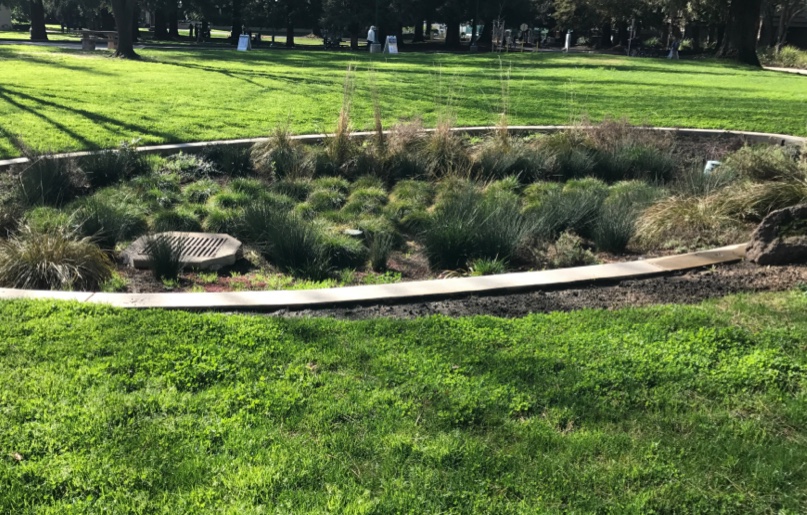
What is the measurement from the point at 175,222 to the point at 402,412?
410 cm

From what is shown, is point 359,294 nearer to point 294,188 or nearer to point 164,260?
point 164,260

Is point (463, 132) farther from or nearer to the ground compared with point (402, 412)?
farther from the ground

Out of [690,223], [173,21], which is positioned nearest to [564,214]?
[690,223]

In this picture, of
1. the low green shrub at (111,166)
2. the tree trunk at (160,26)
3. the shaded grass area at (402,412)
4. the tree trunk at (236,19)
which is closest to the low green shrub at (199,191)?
the low green shrub at (111,166)

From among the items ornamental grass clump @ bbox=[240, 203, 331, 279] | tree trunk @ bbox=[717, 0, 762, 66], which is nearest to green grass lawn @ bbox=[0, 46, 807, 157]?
ornamental grass clump @ bbox=[240, 203, 331, 279]

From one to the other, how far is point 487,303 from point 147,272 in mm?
2661

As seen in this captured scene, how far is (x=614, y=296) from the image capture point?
450 centimetres

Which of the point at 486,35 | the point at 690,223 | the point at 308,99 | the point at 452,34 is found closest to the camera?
the point at 690,223

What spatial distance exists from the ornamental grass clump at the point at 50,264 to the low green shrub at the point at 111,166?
246cm

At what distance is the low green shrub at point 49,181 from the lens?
6.62 metres

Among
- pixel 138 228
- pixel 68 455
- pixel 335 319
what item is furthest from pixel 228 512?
pixel 138 228

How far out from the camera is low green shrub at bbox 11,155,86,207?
6.62 m

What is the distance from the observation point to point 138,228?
6180 mm

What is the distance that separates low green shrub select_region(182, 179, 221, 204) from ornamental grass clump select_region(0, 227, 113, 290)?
202 centimetres
